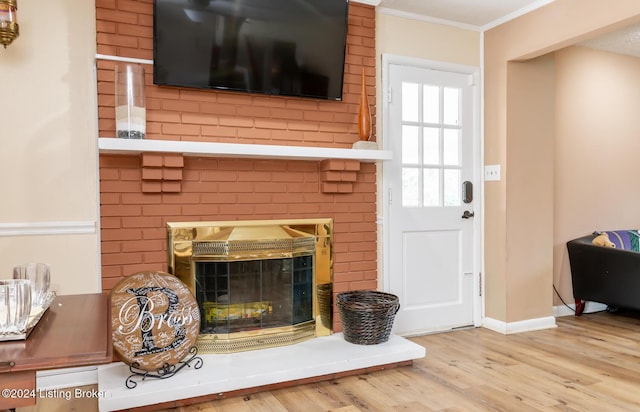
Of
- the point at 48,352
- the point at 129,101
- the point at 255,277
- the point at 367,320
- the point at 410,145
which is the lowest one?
the point at 367,320

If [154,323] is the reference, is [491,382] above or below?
below

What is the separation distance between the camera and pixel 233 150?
269 centimetres

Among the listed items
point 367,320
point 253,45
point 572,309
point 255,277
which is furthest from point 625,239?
point 253,45

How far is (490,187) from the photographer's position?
11.9 ft

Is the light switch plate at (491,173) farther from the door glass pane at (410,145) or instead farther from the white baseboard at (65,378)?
the white baseboard at (65,378)

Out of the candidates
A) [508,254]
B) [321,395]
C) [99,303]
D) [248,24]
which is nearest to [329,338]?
[321,395]

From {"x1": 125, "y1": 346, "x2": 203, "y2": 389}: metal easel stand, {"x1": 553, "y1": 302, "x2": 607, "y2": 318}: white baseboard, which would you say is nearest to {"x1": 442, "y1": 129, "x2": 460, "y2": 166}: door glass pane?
{"x1": 553, "y1": 302, "x2": 607, "y2": 318}: white baseboard

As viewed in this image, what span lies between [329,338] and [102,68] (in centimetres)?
211

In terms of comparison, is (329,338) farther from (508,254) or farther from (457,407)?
(508,254)

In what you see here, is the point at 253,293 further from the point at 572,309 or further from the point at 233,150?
the point at 572,309

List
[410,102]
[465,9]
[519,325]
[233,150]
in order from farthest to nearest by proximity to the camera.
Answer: [519,325] < [410,102] < [465,9] < [233,150]

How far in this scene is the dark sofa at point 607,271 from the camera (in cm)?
357

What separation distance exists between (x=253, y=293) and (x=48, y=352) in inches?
75.7

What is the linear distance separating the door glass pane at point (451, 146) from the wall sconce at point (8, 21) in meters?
2.80
